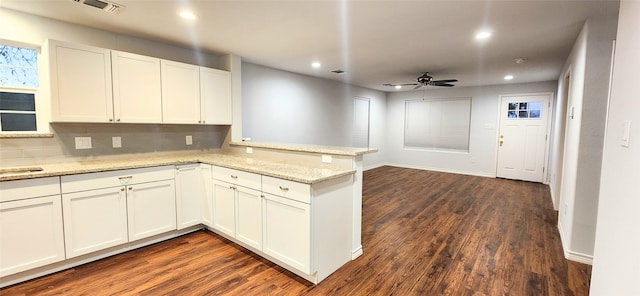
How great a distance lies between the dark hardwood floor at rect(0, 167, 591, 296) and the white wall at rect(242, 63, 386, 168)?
83.0 inches

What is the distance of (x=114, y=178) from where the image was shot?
261cm

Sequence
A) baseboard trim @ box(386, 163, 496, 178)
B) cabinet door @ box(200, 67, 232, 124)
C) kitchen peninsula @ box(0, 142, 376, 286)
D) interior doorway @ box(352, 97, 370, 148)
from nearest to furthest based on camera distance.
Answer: kitchen peninsula @ box(0, 142, 376, 286) < cabinet door @ box(200, 67, 232, 124) < baseboard trim @ box(386, 163, 496, 178) < interior doorway @ box(352, 97, 370, 148)

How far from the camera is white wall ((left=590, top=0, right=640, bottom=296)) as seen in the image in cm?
118

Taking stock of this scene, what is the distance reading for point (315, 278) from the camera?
7.53ft

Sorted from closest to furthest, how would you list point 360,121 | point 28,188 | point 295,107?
point 28,188 → point 295,107 → point 360,121

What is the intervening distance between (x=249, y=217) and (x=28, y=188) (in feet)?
5.63

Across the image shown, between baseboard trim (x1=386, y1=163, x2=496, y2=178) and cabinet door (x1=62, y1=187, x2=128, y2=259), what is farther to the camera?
baseboard trim (x1=386, y1=163, x2=496, y2=178)

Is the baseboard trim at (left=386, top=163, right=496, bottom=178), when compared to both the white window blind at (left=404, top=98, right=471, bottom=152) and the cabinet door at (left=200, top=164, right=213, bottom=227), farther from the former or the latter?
the cabinet door at (left=200, top=164, right=213, bottom=227)

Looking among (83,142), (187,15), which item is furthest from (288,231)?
(83,142)

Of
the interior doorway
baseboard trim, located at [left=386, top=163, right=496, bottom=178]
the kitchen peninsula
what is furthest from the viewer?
the interior doorway

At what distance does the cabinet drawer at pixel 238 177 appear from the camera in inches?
101

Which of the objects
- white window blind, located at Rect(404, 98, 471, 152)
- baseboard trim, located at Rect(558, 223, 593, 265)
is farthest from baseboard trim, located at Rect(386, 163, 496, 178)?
baseboard trim, located at Rect(558, 223, 593, 265)

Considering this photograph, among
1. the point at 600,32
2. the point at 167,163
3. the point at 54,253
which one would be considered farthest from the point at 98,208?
the point at 600,32

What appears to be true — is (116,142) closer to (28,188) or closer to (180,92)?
(180,92)
